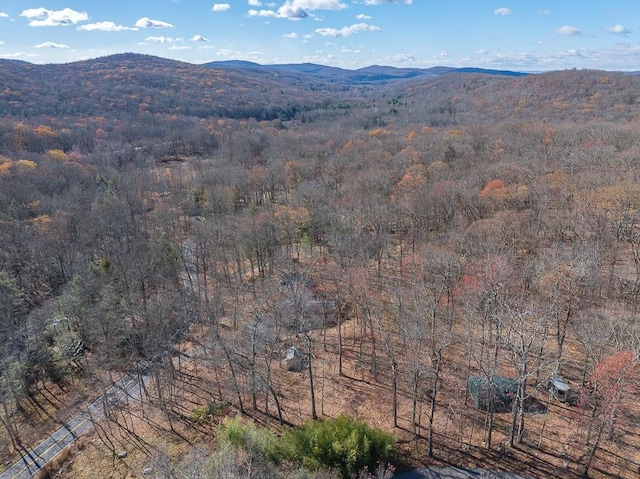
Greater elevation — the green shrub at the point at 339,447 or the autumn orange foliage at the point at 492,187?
the autumn orange foliage at the point at 492,187

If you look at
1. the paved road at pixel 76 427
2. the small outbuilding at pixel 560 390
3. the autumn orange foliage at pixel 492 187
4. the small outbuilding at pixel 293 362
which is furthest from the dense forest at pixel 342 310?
the paved road at pixel 76 427

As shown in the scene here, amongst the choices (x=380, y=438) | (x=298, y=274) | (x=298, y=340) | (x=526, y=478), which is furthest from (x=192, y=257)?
(x=526, y=478)

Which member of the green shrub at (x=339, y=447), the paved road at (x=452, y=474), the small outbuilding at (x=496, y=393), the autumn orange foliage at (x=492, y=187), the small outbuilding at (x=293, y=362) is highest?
the autumn orange foliage at (x=492, y=187)

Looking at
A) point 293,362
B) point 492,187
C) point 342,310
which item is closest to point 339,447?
point 293,362

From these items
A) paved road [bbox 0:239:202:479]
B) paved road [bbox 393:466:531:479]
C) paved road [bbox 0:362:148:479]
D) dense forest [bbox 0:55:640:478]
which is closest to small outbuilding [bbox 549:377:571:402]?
dense forest [bbox 0:55:640:478]

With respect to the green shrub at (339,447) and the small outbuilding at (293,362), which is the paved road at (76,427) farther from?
the green shrub at (339,447)

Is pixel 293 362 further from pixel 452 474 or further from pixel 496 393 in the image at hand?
pixel 496 393
